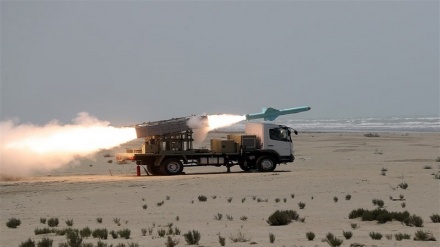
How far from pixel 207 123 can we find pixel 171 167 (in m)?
2.90

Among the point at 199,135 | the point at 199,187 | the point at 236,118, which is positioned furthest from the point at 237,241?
Result: the point at 236,118

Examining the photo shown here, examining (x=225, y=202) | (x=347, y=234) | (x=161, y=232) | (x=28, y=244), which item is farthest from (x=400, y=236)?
(x=225, y=202)

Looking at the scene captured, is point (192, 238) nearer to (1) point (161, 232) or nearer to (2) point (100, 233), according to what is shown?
(1) point (161, 232)

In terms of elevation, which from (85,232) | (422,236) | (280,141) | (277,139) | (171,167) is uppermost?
(277,139)

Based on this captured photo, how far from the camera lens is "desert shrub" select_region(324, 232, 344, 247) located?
641 inches

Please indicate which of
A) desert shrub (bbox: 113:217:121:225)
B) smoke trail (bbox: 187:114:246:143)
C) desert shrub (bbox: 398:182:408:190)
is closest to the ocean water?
smoke trail (bbox: 187:114:246:143)

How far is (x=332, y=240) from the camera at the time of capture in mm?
16484

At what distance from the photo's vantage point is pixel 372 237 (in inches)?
689

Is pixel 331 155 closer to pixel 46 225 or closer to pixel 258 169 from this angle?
pixel 258 169

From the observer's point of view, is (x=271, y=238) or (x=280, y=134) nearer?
(x=271, y=238)

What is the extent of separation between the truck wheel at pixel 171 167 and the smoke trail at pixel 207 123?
4.96 ft

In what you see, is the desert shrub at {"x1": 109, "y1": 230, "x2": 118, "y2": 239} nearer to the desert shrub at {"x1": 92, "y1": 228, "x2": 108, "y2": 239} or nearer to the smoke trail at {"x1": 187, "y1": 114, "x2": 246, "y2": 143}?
the desert shrub at {"x1": 92, "y1": 228, "x2": 108, "y2": 239}

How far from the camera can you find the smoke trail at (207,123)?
3691 cm

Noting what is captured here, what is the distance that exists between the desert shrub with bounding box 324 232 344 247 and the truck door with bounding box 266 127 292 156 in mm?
Answer: 20781
